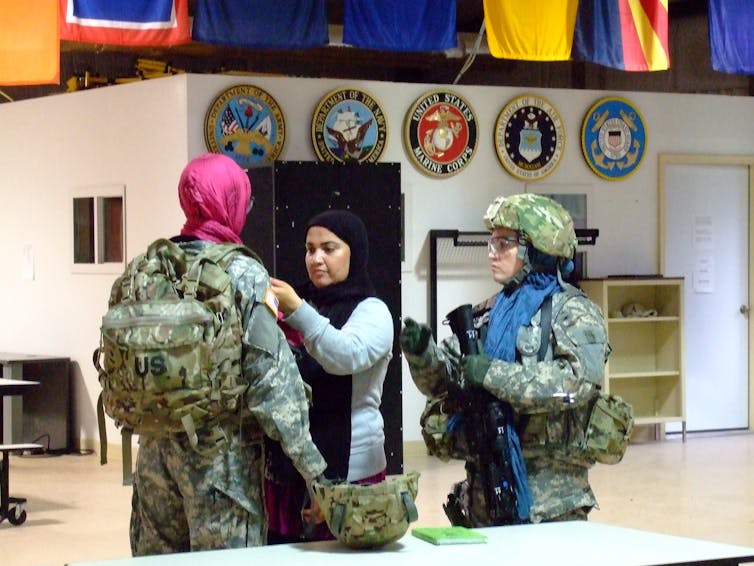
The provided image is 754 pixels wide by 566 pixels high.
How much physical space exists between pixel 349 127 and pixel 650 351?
2974 millimetres

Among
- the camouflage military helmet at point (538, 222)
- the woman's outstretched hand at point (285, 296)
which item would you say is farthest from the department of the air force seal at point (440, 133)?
the woman's outstretched hand at point (285, 296)

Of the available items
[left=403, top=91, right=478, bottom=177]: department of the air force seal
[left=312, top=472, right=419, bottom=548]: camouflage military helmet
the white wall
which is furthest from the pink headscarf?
[left=403, top=91, right=478, bottom=177]: department of the air force seal

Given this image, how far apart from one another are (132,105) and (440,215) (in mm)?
2276

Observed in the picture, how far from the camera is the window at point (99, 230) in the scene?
32.4 feet

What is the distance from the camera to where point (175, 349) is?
316 centimetres

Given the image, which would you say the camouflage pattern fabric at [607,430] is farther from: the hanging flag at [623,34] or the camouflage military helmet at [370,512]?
the hanging flag at [623,34]

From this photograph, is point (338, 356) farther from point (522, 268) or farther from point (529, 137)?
point (529, 137)

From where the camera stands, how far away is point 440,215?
9.84 m

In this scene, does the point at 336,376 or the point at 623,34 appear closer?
the point at 336,376

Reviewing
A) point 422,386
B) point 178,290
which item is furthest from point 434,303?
point 178,290

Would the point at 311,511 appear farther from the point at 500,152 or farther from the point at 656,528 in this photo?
the point at 500,152

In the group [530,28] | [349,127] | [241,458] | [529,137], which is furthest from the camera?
[529,137]

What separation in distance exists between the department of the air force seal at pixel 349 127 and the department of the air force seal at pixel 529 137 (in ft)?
3.10

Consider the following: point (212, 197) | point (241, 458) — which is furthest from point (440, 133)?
point (241, 458)
